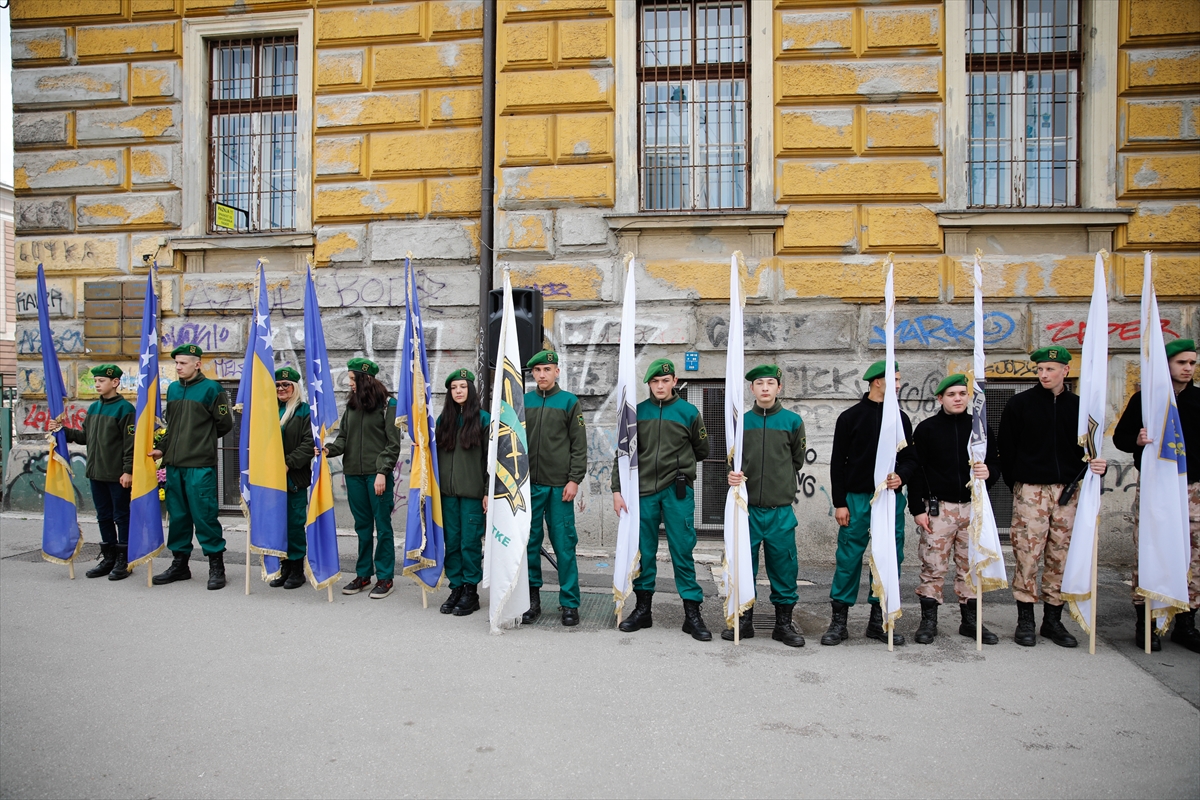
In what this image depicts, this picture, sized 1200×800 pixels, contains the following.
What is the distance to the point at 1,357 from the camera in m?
20.4

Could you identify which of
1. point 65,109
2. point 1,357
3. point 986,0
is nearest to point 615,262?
point 986,0

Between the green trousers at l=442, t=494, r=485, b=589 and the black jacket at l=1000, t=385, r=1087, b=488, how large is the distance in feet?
12.6

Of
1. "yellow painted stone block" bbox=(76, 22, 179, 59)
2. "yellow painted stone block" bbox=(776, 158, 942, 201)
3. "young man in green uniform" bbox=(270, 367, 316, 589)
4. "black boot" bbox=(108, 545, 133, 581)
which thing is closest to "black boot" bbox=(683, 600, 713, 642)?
"young man in green uniform" bbox=(270, 367, 316, 589)

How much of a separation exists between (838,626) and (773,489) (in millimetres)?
1011

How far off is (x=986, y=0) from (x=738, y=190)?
3.12 metres

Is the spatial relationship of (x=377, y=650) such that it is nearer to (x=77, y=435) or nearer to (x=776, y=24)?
(x=77, y=435)

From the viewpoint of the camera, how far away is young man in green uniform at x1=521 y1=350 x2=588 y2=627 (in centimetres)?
594

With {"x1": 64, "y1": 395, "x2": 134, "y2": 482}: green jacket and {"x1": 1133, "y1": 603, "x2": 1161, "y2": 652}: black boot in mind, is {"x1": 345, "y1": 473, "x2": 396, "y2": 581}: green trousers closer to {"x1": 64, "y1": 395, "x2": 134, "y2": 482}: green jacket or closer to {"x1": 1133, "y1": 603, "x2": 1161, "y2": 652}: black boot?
{"x1": 64, "y1": 395, "x2": 134, "y2": 482}: green jacket

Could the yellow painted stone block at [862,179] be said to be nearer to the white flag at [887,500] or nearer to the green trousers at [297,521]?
the white flag at [887,500]

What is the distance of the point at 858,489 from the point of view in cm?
556

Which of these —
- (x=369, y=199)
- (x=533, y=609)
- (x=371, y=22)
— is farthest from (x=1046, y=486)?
(x=371, y=22)

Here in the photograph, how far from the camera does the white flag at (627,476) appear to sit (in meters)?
5.69

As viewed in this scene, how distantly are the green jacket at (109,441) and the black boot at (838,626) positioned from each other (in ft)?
19.4

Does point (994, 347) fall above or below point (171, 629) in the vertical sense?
above
